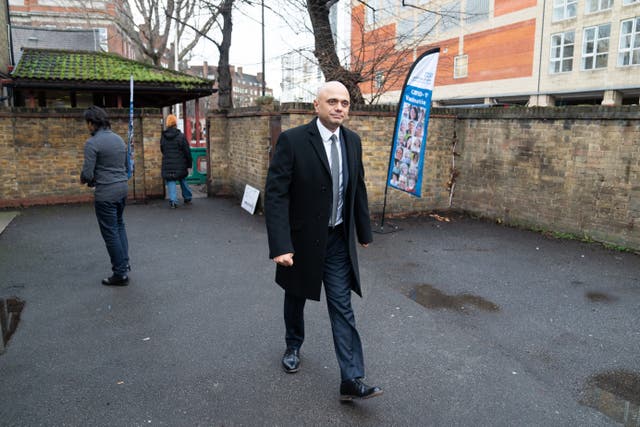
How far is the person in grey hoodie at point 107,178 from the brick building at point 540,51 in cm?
1978

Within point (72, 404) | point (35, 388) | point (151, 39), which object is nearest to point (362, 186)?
point (72, 404)

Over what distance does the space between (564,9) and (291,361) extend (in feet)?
107

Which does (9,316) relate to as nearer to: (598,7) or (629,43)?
(629,43)

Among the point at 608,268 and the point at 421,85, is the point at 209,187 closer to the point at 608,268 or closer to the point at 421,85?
the point at 421,85

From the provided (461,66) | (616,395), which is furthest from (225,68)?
(461,66)

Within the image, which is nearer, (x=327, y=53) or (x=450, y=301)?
(x=450, y=301)

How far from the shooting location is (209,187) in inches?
505

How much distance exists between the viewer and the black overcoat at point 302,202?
3.33 m

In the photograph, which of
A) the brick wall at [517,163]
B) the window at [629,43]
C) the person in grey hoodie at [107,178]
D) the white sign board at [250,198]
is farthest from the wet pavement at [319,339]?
the window at [629,43]

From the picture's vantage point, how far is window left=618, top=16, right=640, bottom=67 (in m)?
26.6

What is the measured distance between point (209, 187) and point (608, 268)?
9068 millimetres

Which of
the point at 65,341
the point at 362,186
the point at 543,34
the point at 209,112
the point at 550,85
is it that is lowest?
the point at 65,341

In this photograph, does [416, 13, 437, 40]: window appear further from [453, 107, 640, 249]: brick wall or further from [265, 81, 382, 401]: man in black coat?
[265, 81, 382, 401]: man in black coat

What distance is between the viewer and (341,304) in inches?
134
